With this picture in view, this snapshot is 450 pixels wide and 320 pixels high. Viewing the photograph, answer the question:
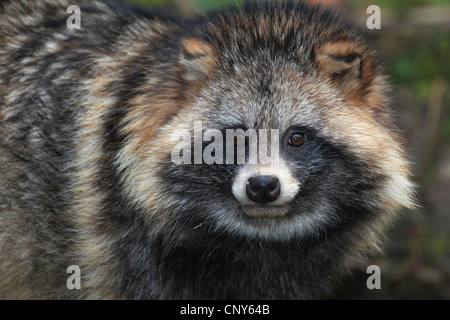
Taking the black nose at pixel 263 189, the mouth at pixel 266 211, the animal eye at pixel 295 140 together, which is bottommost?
the mouth at pixel 266 211

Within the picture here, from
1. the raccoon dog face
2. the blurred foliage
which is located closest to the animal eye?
the raccoon dog face

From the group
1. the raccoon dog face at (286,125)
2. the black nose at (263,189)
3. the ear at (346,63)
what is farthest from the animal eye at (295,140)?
the ear at (346,63)

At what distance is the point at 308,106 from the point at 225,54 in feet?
2.21

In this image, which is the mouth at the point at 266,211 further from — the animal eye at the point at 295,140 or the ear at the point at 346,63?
the ear at the point at 346,63

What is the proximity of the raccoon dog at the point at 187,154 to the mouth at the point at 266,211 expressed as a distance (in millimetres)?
13

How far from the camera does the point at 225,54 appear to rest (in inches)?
176

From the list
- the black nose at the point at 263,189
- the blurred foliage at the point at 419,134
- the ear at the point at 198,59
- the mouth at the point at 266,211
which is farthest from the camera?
the blurred foliage at the point at 419,134

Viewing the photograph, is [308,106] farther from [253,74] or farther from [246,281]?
[246,281]

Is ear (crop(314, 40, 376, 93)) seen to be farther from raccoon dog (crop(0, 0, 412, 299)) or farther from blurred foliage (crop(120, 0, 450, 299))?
blurred foliage (crop(120, 0, 450, 299))

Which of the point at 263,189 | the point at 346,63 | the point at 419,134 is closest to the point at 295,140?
the point at 263,189

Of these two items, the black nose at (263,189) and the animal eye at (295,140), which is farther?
the animal eye at (295,140)

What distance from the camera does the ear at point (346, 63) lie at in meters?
4.46

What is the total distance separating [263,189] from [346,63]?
112 cm

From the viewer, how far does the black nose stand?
13.3 ft
